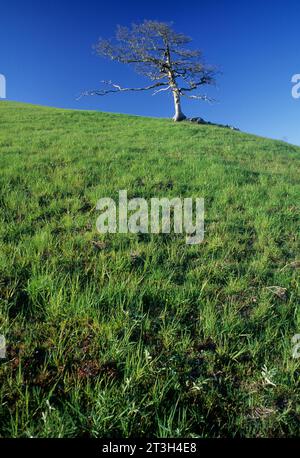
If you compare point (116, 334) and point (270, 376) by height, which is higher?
point (116, 334)

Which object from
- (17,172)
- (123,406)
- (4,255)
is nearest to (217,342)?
(123,406)

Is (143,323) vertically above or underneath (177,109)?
underneath

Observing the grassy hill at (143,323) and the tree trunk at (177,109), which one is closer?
the grassy hill at (143,323)

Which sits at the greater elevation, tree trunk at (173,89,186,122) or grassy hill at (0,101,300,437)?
tree trunk at (173,89,186,122)

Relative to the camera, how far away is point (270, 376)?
290 cm

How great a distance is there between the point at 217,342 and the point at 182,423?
1.12 meters

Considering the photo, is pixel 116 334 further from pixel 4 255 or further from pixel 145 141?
pixel 145 141

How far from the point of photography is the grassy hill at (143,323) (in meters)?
2.54

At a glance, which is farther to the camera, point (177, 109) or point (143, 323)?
point (177, 109)

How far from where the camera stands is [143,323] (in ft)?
11.5

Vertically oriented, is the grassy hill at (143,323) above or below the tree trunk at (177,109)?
below

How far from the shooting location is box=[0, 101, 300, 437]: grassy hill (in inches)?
100

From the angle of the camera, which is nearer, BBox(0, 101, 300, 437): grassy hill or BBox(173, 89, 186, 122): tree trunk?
BBox(0, 101, 300, 437): grassy hill
